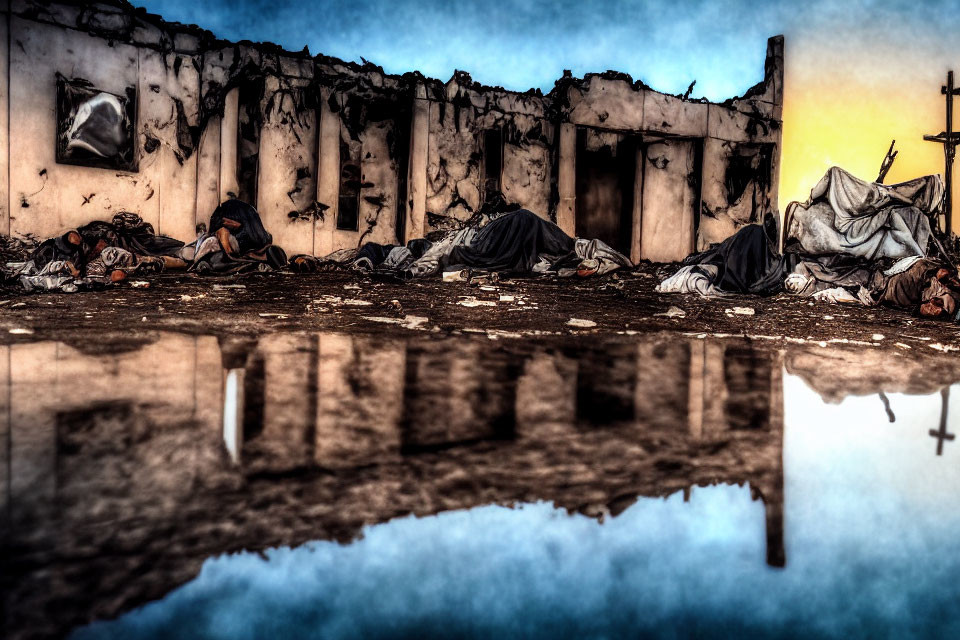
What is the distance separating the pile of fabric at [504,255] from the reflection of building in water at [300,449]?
242 inches

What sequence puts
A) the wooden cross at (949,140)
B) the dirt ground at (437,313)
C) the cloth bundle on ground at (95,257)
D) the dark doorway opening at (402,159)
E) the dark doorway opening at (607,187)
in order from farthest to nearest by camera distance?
the dark doorway opening at (607,187) → the wooden cross at (949,140) → the dark doorway opening at (402,159) → the cloth bundle on ground at (95,257) → the dirt ground at (437,313)

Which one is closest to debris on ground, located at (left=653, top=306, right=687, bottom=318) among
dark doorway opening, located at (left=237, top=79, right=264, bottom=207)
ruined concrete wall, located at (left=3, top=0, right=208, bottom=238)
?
dark doorway opening, located at (left=237, top=79, right=264, bottom=207)

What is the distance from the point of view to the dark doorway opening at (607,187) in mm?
13266

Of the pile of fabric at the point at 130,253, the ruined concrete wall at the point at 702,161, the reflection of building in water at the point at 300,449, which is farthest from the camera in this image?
the ruined concrete wall at the point at 702,161

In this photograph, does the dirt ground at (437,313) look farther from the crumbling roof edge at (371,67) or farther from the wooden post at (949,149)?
the wooden post at (949,149)

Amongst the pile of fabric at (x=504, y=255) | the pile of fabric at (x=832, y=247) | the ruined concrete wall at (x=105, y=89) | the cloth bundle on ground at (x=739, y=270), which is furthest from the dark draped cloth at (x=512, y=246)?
the ruined concrete wall at (x=105, y=89)

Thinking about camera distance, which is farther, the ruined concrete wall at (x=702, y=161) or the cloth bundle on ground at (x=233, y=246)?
the ruined concrete wall at (x=702, y=161)

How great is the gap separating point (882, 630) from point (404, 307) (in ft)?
15.0

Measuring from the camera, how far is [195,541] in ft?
3.44

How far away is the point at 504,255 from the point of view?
9.12m

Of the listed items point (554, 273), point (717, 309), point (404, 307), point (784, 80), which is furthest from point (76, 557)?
point (784, 80)

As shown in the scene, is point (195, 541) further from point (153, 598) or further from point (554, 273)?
point (554, 273)

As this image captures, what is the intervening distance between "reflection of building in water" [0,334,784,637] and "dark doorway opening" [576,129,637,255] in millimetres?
11093

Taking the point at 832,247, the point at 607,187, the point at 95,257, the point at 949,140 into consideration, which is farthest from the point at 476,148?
the point at 949,140
